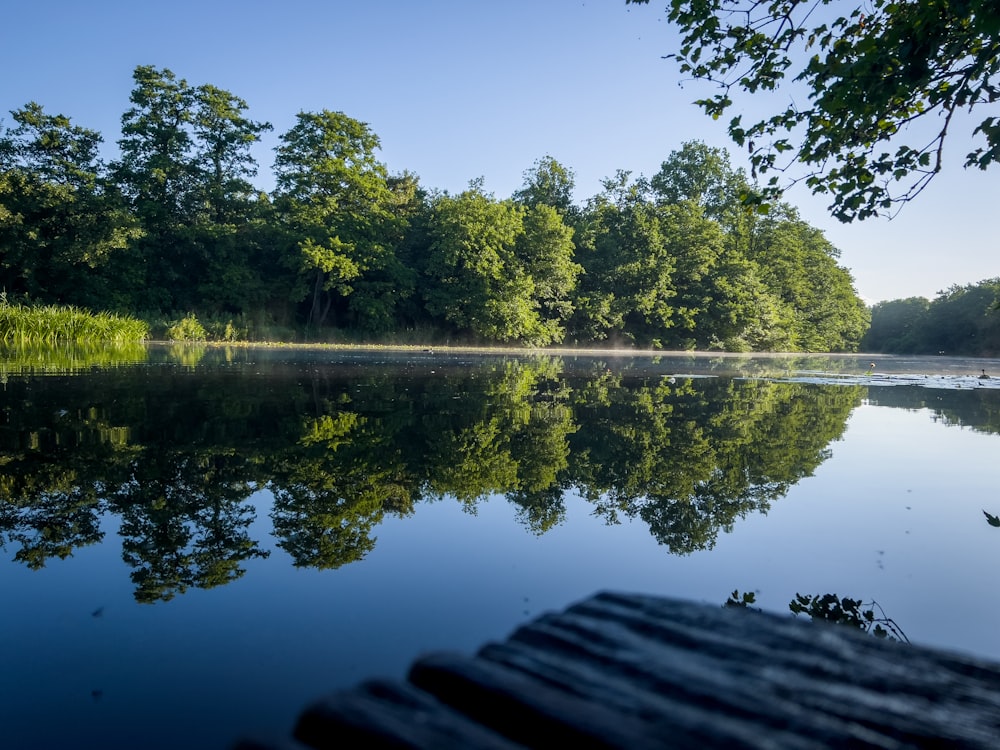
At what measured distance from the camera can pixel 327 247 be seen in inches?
1278

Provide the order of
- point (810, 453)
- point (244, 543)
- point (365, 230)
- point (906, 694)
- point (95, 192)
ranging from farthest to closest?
1. point (365, 230)
2. point (95, 192)
3. point (810, 453)
4. point (244, 543)
5. point (906, 694)

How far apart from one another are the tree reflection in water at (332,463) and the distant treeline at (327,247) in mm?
23576

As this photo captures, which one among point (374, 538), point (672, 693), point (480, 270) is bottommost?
point (374, 538)

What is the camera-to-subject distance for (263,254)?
115 feet

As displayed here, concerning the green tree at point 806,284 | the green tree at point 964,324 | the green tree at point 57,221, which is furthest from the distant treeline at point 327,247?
the green tree at point 964,324

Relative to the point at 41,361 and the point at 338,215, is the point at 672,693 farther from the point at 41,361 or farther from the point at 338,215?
the point at 338,215

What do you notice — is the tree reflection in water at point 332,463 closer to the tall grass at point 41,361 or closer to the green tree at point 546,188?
Result: the tall grass at point 41,361

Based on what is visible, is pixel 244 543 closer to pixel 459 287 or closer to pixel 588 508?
pixel 588 508

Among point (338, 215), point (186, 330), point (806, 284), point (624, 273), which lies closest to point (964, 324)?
point (806, 284)

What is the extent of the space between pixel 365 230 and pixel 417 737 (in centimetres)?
3534

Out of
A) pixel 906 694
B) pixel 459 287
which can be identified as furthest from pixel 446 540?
pixel 459 287

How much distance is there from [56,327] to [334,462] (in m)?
20.9

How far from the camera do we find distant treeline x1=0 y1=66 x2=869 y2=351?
1170 inches

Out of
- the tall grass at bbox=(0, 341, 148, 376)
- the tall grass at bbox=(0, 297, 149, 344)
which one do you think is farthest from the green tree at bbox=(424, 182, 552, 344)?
the tall grass at bbox=(0, 341, 148, 376)
